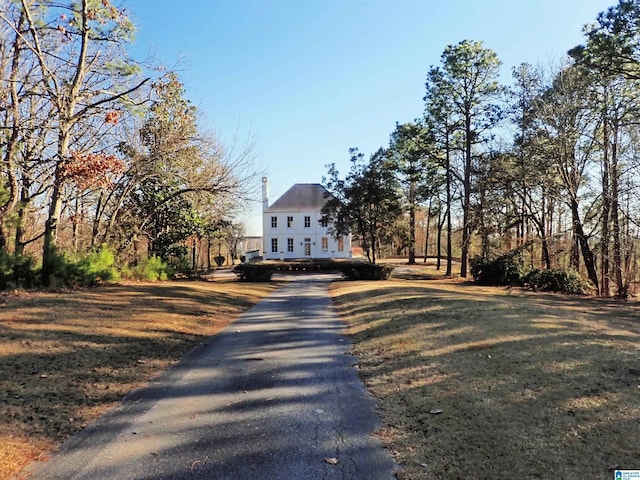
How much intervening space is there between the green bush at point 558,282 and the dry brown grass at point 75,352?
15.3m

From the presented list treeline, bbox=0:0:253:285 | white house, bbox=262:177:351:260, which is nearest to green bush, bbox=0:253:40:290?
treeline, bbox=0:0:253:285

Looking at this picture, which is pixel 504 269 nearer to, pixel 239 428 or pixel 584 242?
pixel 584 242

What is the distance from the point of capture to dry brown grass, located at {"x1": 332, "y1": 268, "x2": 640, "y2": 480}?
3549 mm

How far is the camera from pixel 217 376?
6.39 m

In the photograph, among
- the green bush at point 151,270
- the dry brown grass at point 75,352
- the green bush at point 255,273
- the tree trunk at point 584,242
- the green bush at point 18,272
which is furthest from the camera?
the green bush at point 255,273

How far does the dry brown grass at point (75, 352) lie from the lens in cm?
446

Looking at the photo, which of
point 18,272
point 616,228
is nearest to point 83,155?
point 18,272

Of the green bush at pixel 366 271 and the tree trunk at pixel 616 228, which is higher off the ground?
the tree trunk at pixel 616 228

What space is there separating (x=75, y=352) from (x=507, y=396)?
6012 mm

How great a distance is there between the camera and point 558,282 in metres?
21.0

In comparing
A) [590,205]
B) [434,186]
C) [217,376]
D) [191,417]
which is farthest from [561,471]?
[434,186]

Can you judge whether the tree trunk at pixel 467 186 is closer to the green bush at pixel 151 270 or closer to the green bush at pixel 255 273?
the green bush at pixel 255 273

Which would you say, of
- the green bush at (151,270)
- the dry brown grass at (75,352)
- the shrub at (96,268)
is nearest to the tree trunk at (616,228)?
the dry brown grass at (75,352)

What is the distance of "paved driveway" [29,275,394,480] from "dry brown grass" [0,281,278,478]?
32 centimetres
